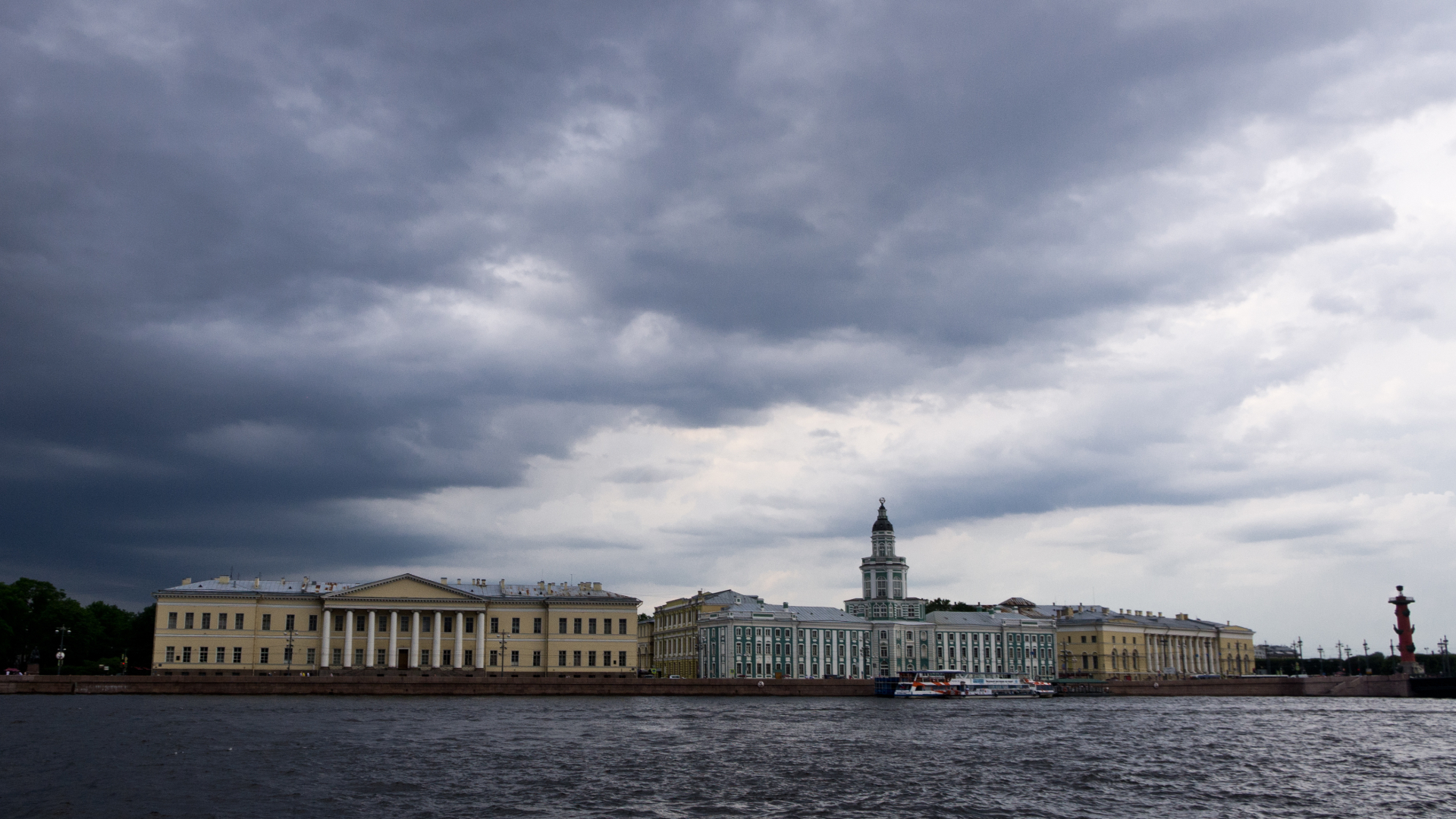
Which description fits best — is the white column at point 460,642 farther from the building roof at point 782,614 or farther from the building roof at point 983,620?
the building roof at point 983,620

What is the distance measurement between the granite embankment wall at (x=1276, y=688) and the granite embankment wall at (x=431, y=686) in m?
33.7

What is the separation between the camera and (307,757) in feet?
106

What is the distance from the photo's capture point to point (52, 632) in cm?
9569

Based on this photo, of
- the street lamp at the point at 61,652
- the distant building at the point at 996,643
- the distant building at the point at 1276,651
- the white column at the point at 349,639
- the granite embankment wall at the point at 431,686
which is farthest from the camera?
the distant building at the point at 1276,651

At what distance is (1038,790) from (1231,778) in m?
7.19

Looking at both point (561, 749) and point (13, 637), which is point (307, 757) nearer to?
point (561, 749)

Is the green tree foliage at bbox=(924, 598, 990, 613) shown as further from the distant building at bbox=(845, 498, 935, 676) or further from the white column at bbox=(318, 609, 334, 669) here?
the white column at bbox=(318, 609, 334, 669)

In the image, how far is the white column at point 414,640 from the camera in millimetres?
88125

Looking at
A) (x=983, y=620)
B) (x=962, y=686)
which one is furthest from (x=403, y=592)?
(x=983, y=620)

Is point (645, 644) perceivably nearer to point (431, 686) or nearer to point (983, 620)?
point (983, 620)

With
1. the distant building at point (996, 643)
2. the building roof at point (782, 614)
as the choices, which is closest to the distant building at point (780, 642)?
the building roof at point (782, 614)

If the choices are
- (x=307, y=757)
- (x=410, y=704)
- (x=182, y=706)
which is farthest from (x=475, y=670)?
(x=307, y=757)

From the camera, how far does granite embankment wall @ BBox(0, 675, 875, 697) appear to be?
67.1 meters

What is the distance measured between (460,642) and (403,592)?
5.99 meters
